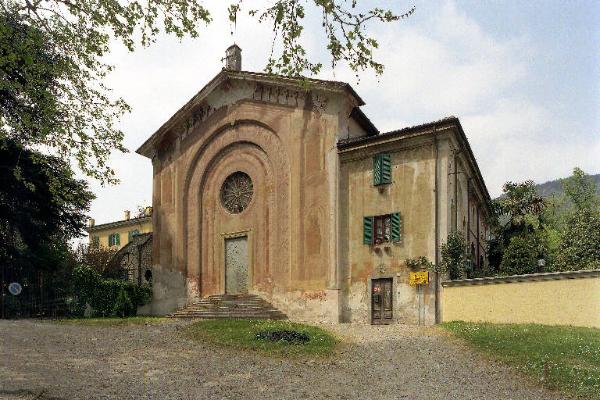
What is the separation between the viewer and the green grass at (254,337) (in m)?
14.1

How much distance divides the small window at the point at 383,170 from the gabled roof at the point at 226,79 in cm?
315

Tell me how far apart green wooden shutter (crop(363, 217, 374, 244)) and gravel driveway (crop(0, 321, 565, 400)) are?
5449 mm

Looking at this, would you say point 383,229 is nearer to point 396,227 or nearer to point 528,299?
point 396,227

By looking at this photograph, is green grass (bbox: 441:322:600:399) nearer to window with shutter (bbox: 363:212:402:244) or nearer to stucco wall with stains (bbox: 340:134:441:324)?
stucco wall with stains (bbox: 340:134:441:324)

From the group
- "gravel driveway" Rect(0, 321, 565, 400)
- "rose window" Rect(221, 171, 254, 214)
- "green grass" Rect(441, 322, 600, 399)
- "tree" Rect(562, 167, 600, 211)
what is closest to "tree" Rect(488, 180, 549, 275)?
"green grass" Rect(441, 322, 600, 399)

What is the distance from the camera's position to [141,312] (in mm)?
28188

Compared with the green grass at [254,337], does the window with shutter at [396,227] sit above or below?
above

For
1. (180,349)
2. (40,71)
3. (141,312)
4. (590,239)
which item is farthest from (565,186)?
(40,71)

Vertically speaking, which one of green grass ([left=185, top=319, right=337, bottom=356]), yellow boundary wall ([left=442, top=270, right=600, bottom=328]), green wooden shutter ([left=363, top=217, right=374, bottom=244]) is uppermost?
green wooden shutter ([left=363, top=217, right=374, bottom=244])

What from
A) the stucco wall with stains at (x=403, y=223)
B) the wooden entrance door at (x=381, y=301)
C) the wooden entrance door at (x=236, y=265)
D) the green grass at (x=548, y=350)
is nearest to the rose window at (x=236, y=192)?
the wooden entrance door at (x=236, y=265)

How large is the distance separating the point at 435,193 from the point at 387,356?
842 centimetres

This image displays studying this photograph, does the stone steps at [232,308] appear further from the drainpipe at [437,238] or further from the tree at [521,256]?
the tree at [521,256]

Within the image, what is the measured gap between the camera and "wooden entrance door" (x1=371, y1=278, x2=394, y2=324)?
2058 centimetres

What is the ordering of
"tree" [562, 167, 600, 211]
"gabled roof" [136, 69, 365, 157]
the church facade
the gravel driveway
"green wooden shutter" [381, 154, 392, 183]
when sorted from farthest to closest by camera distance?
"tree" [562, 167, 600, 211] → "gabled roof" [136, 69, 365, 157] → "green wooden shutter" [381, 154, 392, 183] → the church facade → the gravel driveway
